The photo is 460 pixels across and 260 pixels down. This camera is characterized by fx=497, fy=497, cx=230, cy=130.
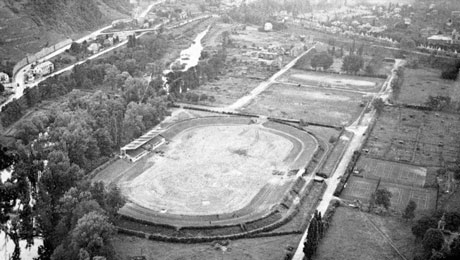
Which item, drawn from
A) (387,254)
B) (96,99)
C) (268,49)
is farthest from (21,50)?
Answer: (387,254)

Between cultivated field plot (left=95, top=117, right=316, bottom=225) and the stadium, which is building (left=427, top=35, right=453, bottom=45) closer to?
the stadium

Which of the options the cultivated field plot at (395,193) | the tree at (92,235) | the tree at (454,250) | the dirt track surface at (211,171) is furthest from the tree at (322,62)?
the tree at (92,235)

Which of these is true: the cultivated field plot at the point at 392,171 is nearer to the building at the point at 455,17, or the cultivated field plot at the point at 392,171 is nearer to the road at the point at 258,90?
the road at the point at 258,90

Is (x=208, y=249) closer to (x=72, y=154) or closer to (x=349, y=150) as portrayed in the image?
(x=72, y=154)

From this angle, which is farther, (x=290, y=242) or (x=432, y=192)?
(x=432, y=192)

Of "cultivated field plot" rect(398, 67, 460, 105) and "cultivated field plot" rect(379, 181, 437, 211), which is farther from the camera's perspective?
"cultivated field plot" rect(398, 67, 460, 105)

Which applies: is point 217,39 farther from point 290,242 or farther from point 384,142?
point 290,242

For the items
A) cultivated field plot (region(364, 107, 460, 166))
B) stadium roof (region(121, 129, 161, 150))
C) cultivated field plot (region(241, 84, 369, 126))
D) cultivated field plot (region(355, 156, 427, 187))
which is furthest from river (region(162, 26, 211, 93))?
cultivated field plot (region(355, 156, 427, 187))
